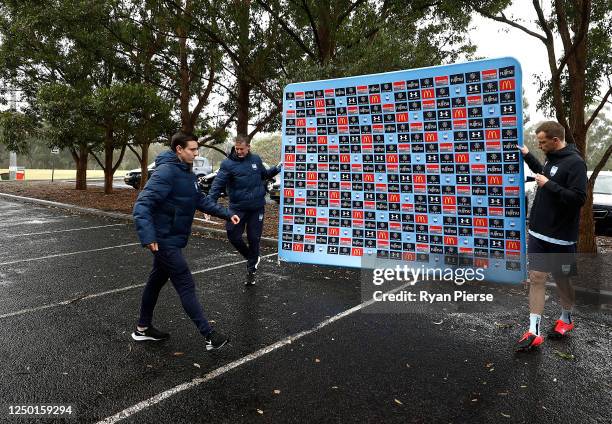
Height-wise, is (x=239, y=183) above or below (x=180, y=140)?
below

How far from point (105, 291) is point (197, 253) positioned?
2.71 meters

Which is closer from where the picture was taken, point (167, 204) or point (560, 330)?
point (167, 204)

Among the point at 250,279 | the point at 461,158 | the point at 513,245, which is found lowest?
the point at 250,279

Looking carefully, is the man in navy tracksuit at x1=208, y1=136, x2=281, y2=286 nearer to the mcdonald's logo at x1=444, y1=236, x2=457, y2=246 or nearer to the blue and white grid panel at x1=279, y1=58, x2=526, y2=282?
the blue and white grid panel at x1=279, y1=58, x2=526, y2=282

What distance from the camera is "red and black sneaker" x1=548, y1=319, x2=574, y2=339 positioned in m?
4.41

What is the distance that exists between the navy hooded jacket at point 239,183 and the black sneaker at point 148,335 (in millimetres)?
2361

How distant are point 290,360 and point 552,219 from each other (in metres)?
2.74

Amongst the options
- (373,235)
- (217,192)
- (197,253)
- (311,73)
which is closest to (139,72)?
(311,73)

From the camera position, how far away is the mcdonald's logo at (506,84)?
4695mm

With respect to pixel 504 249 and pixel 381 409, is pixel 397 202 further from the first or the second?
pixel 381 409

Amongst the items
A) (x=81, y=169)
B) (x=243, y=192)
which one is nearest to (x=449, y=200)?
(x=243, y=192)

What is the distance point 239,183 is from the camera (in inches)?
249

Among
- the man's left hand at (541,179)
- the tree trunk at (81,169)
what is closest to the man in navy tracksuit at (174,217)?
A: the man's left hand at (541,179)

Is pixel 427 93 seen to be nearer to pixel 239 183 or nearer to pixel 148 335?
pixel 239 183
